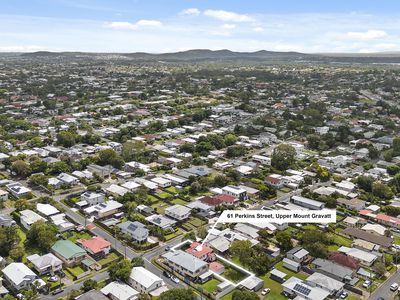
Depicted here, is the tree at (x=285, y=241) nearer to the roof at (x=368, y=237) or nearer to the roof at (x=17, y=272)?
the roof at (x=368, y=237)

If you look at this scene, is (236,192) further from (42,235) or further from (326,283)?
(42,235)

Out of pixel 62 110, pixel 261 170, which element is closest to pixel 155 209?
pixel 261 170

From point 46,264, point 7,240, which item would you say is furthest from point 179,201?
point 7,240

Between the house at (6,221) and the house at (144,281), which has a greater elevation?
the house at (6,221)

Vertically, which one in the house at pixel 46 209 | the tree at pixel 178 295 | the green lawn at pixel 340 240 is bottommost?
the green lawn at pixel 340 240

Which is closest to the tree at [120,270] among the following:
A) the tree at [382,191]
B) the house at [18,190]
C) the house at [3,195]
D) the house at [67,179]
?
the house at [18,190]

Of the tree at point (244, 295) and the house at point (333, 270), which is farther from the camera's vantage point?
the house at point (333, 270)

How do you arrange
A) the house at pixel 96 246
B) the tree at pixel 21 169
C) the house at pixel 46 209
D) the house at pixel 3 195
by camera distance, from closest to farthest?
the house at pixel 96 246 → the house at pixel 46 209 → the house at pixel 3 195 → the tree at pixel 21 169
